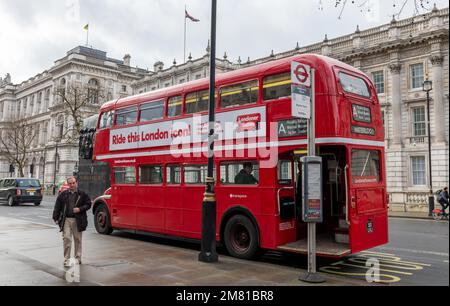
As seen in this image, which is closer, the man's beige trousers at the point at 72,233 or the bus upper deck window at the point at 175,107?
the man's beige trousers at the point at 72,233

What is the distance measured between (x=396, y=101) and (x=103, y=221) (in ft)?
94.7

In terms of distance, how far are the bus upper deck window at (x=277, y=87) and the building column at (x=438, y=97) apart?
2754cm

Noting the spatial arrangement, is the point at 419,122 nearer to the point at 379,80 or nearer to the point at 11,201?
the point at 379,80

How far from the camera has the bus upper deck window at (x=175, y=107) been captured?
11.6m

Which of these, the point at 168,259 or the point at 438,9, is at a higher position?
the point at 438,9

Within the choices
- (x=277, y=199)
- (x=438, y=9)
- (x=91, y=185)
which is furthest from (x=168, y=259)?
(x=438, y=9)

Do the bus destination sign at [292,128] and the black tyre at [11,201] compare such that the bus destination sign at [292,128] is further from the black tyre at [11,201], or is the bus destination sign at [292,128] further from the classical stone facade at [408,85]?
the black tyre at [11,201]

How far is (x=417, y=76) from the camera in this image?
34062mm

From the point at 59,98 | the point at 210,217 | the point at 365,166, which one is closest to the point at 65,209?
the point at 210,217

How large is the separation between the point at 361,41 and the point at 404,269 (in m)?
32.1

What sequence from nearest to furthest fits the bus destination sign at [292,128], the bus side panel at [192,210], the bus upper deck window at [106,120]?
the bus destination sign at [292,128] < the bus side panel at [192,210] < the bus upper deck window at [106,120]

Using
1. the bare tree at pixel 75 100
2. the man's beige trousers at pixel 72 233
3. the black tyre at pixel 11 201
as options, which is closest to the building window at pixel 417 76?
the bare tree at pixel 75 100

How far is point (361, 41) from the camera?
36.8 meters

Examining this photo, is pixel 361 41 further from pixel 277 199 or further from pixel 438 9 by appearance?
pixel 277 199
